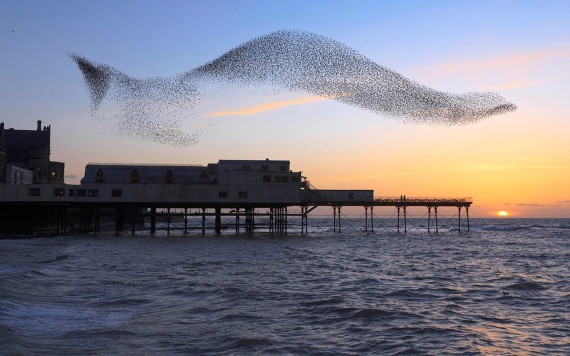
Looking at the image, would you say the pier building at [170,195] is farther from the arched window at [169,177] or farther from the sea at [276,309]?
the sea at [276,309]

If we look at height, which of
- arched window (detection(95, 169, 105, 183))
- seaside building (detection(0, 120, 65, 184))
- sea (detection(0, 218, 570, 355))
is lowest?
sea (detection(0, 218, 570, 355))

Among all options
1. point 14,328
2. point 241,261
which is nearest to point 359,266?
point 241,261

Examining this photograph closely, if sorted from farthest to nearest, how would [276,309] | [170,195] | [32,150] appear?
[32,150]
[170,195]
[276,309]

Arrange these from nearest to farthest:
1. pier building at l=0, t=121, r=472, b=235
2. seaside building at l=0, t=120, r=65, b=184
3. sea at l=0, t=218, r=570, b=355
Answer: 1. sea at l=0, t=218, r=570, b=355
2. pier building at l=0, t=121, r=472, b=235
3. seaside building at l=0, t=120, r=65, b=184

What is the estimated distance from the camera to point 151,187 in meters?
89.0

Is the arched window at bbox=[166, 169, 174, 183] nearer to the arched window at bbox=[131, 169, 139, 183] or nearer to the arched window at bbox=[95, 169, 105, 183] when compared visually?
the arched window at bbox=[131, 169, 139, 183]

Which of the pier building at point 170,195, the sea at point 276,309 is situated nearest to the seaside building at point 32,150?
the pier building at point 170,195

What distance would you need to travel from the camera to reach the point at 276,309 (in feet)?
79.2

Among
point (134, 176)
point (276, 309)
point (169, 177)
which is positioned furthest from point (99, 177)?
point (276, 309)

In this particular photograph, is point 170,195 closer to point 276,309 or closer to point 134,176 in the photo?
point 134,176

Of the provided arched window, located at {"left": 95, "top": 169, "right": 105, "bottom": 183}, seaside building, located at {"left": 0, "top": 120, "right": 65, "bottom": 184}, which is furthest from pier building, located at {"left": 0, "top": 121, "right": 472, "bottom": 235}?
seaside building, located at {"left": 0, "top": 120, "right": 65, "bottom": 184}

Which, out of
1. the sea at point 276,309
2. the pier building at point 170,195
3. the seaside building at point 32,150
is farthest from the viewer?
the seaside building at point 32,150

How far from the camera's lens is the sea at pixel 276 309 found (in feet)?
59.0

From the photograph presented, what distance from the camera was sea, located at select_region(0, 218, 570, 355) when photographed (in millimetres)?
17969
